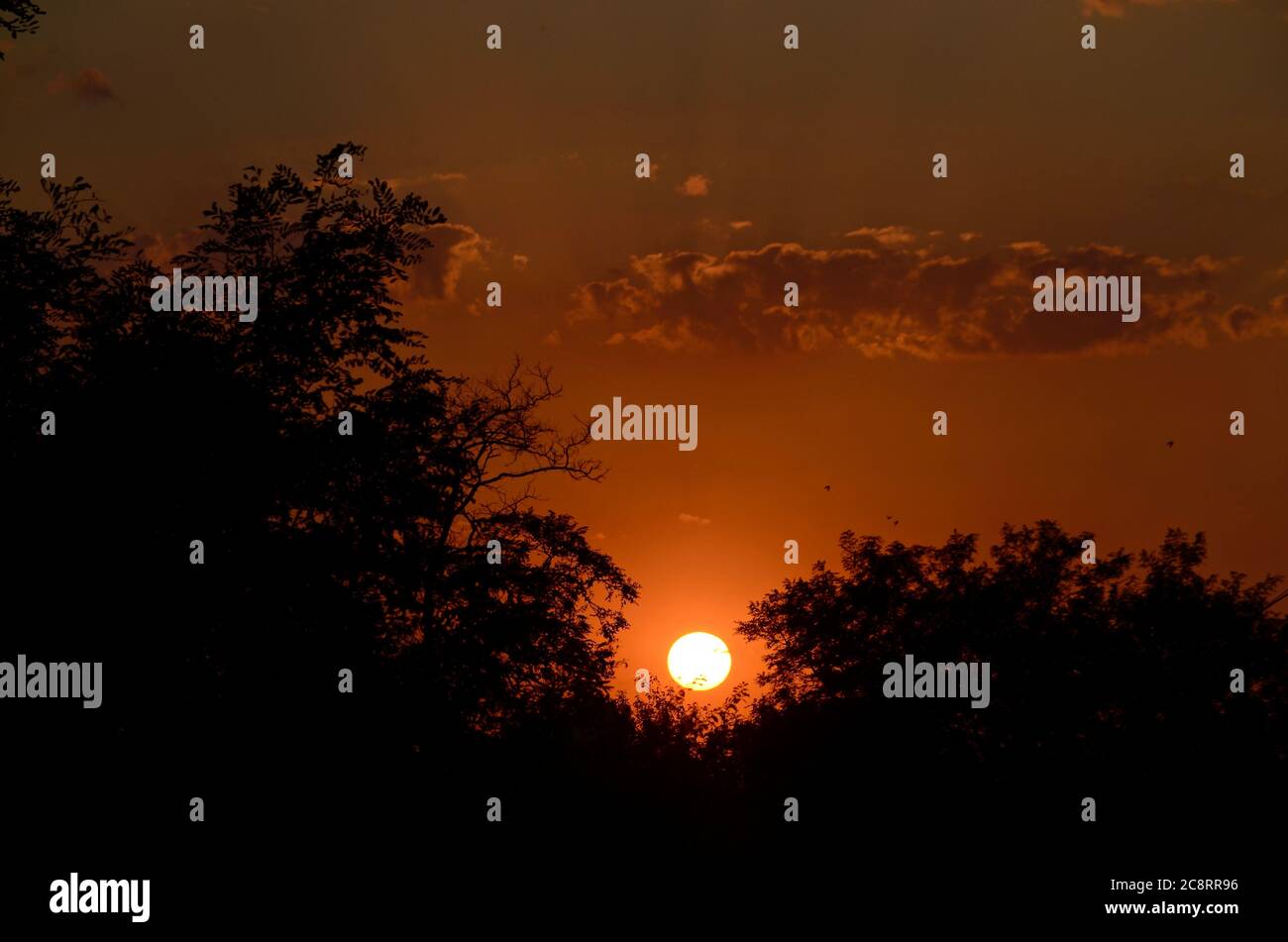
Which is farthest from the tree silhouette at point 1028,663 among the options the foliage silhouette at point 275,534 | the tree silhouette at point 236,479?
the tree silhouette at point 236,479

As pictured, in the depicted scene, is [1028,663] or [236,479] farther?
[1028,663]

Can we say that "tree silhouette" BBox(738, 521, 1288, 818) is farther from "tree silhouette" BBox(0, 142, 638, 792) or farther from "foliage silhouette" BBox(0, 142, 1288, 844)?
"tree silhouette" BBox(0, 142, 638, 792)

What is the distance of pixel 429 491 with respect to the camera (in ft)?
72.3

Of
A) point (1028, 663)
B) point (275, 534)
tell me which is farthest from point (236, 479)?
point (1028, 663)

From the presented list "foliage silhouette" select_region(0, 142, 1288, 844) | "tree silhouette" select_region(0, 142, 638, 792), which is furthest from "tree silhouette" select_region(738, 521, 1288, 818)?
"tree silhouette" select_region(0, 142, 638, 792)

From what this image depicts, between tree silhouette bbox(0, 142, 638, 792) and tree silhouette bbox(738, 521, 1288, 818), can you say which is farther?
tree silhouette bbox(738, 521, 1288, 818)

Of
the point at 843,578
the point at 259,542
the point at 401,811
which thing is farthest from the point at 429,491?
the point at 843,578

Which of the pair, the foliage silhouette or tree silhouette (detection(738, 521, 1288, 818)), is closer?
the foliage silhouette

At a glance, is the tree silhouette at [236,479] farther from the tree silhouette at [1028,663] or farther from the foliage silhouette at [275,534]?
the tree silhouette at [1028,663]

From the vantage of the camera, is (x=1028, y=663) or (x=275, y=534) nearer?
(x=275, y=534)

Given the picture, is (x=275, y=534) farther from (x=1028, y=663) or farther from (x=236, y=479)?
(x=1028, y=663)

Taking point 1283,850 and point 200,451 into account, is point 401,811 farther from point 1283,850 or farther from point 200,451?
point 1283,850

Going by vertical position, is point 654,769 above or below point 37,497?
below
